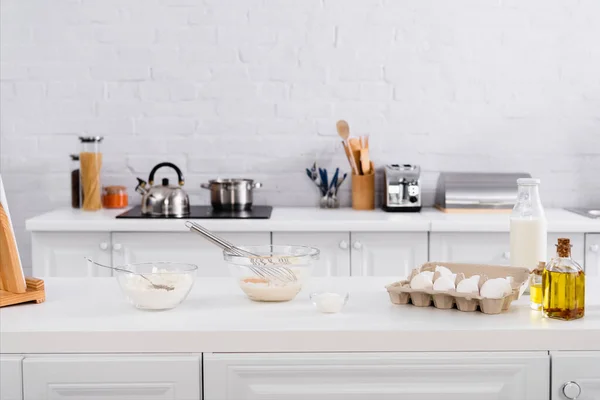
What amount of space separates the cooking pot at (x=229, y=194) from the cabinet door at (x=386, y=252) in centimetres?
64

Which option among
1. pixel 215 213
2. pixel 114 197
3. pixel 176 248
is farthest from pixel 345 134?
pixel 114 197

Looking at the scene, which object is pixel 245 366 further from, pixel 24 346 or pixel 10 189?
pixel 10 189

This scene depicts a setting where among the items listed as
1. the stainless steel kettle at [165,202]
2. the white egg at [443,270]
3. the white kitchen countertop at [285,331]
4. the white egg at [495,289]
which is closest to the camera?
the white kitchen countertop at [285,331]

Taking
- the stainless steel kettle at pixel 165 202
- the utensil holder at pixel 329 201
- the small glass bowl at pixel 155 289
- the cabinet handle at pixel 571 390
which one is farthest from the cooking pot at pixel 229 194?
the cabinet handle at pixel 571 390

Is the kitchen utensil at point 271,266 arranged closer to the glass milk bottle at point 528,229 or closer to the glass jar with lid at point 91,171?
A: the glass milk bottle at point 528,229

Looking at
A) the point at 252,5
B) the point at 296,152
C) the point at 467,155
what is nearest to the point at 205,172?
the point at 296,152

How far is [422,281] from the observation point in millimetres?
2037

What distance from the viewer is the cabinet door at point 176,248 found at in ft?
12.8

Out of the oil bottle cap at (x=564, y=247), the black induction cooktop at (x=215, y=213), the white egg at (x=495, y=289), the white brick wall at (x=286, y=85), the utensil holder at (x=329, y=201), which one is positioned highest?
the white brick wall at (x=286, y=85)

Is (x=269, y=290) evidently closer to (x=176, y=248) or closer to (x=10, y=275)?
(x=10, y=275)

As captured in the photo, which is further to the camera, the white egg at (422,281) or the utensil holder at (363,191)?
the utensil holder at (363,191)

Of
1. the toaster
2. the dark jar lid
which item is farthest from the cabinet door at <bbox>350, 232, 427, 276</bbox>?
the dark jar lid

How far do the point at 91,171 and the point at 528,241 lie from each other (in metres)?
2.69

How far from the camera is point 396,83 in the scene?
450 centimetres
